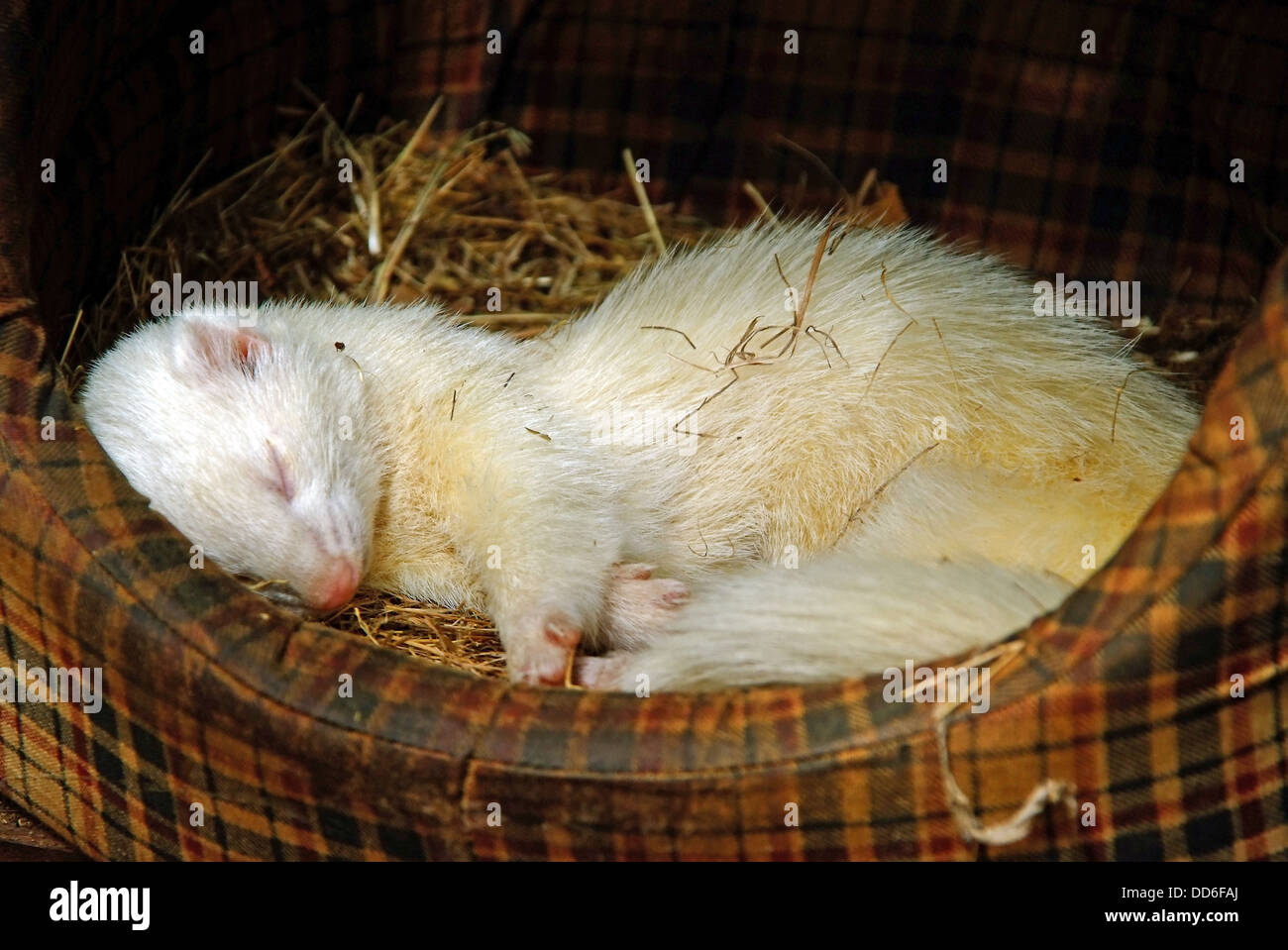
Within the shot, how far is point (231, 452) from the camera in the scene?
2.15m

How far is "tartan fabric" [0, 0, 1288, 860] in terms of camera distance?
4.87 feet

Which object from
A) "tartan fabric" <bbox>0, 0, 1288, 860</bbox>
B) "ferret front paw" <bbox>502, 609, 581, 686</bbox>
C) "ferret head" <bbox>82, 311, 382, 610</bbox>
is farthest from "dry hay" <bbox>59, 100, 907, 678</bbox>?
"ferret front paw" <bbox>502, 609, 581, 686</bbox>

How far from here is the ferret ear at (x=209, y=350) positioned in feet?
7.33

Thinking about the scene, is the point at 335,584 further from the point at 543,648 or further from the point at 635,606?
the point at 635,606

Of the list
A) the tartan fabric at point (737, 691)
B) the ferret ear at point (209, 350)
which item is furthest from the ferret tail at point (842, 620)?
the ferret ear at point (209, 350)

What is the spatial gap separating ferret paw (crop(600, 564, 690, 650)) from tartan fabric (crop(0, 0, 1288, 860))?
0.59 meters

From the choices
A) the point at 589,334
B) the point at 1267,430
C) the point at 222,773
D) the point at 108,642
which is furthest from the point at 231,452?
the point at 1267,430

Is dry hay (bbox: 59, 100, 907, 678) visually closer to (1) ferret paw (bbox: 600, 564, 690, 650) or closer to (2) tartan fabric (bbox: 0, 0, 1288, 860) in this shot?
(2) tartan fabric (bbox: 0, 0, 1288, 860)

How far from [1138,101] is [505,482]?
75.1 inches

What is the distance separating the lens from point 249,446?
7.11 ft

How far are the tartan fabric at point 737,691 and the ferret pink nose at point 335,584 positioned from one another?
0.86 ft

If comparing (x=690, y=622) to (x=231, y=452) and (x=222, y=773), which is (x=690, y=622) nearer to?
(x=222, y=773)

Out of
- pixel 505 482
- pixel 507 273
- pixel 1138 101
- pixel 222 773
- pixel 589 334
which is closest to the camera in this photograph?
pixel 222 773

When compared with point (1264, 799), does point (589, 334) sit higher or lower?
higher
